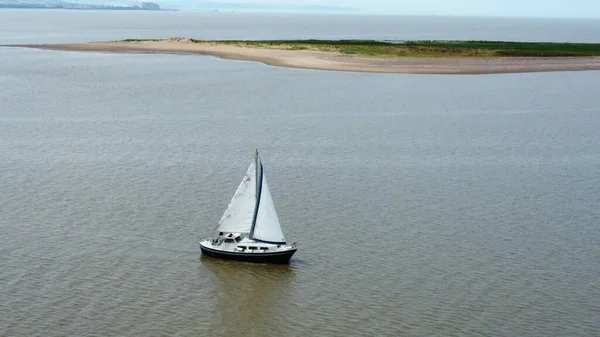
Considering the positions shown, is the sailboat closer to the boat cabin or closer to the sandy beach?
the boat cabin

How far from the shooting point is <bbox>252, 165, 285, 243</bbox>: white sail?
35.8 meters

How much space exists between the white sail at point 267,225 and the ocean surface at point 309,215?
1217 millimetres

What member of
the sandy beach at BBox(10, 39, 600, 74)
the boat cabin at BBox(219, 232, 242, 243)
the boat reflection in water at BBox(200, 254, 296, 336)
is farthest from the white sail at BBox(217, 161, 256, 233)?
the sandy beach at BBox(10, 39, 600, 74)

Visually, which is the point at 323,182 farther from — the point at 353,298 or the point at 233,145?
the point at 353,298

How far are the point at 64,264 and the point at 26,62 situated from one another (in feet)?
268

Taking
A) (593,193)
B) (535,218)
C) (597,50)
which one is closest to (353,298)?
(535,218)

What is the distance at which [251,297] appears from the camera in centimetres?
3241

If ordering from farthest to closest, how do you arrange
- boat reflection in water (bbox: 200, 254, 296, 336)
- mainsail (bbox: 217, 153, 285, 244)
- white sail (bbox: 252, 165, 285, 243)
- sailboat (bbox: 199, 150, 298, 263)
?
1. mainsail (bbox: 217, 153, 285, 244)
2. white sail (bbox: 252, 165, 285, 243)
3. sailboat (bbox: 199, 150, 298, 263)
4. boat reflection in water (bbox: 200, 254, 296, 336)

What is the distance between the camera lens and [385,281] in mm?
33469

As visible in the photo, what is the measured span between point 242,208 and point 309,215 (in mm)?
5710

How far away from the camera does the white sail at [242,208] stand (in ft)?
119

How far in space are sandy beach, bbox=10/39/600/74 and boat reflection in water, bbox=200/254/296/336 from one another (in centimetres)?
7058

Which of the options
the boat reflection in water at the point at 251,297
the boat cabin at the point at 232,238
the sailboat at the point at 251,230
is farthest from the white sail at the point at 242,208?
the boat reflection in water at the point at 251,297

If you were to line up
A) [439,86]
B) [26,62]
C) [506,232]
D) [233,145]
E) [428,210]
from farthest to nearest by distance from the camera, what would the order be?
[26,62] → [439,86] → [233,145] → [428,210] → [506,232]
